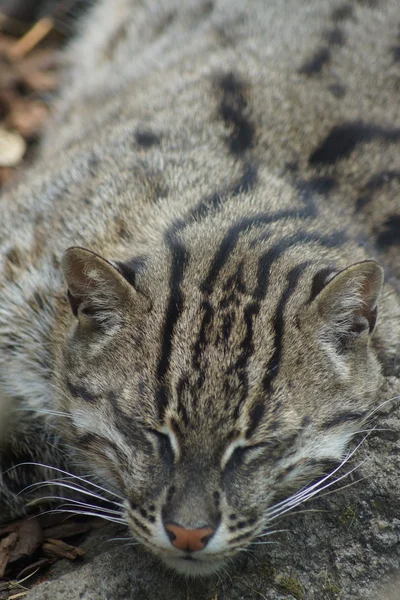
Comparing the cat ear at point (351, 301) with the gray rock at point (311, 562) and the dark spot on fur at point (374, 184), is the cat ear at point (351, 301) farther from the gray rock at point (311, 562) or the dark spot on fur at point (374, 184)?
the dark spot on fur at point (374, 184)

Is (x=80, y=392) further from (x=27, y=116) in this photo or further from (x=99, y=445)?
(x=27, y=116)

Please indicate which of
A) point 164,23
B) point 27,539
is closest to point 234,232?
point 27,539

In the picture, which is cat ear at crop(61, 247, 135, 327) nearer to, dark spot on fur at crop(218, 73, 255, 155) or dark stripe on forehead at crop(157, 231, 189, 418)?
dark stripe on forehead at crop(157, 231, 189, 418)

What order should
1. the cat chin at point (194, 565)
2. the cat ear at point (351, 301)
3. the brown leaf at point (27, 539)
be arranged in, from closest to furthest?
1. the cat chin at point (194, 565)
2. the cat ear at point (351, 301)
3. the brown leaf at point (27, 539)

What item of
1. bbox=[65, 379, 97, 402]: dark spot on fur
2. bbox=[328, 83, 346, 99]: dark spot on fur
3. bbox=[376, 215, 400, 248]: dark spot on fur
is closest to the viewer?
bbox=[65, 379, 97, 402]: dark spot on fur

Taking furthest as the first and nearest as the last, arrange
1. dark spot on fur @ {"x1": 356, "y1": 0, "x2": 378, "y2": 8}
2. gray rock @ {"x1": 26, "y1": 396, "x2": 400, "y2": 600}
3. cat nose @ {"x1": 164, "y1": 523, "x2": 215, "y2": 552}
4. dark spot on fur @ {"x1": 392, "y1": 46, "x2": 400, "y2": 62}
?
dark spot on fur @ {"x1": 356, "y1": 0, "x2": 378, "y2": 8}
dark spot on fur @ {"x1": 392, "y1": 46, "x2": 400, "y2": 62}
gray rock @ {"x1": 26, "y1": 396, "x2": 400, "y2": 600}
cat nose @ {"x1": 164, "y1": 523, "x2": 215, "y2": 552}

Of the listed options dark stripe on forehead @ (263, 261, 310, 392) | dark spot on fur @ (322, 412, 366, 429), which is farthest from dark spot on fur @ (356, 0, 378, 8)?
dark spot on fur @ (322, 412, 366, 429)

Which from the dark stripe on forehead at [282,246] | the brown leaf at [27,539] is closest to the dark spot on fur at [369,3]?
the dark stripe on forehead at [282,246]
